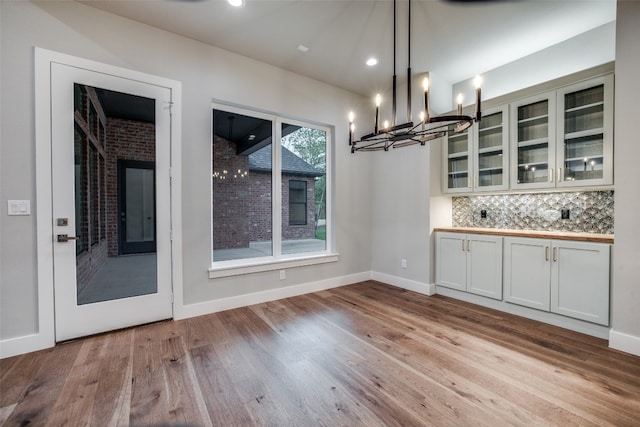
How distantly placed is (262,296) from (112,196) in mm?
1959

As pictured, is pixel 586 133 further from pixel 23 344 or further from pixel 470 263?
pixel 23 344

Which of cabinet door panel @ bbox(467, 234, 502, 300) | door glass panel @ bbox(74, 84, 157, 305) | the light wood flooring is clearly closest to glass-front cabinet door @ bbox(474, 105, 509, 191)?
cabinet door panel @ bbox(467, 234, 502, 300)

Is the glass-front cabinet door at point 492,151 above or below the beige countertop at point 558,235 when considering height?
above

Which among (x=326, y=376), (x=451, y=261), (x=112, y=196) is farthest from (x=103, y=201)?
(x=451, y=261)

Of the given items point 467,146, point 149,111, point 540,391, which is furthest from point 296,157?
point 540,391

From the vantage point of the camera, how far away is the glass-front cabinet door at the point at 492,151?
362 cm

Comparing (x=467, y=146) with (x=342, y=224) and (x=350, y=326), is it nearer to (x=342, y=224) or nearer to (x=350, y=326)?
(x=342, y=224)

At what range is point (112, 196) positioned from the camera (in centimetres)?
296

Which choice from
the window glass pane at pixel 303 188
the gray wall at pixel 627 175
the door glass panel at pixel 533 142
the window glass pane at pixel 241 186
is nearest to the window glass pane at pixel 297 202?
the window glass pane at pixel 303 188

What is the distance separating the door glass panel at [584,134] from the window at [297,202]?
3.05 m

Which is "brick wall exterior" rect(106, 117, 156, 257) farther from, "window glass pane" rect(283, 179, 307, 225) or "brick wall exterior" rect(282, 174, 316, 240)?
"window glass pane" rect(283, 179, 307, 225)

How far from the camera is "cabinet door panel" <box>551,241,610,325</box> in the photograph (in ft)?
9.20

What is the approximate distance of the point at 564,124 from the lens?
317 centimetres

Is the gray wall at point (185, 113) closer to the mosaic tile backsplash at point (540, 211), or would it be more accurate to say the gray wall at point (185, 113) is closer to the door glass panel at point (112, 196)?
the door glass panel at point (112, 196)
